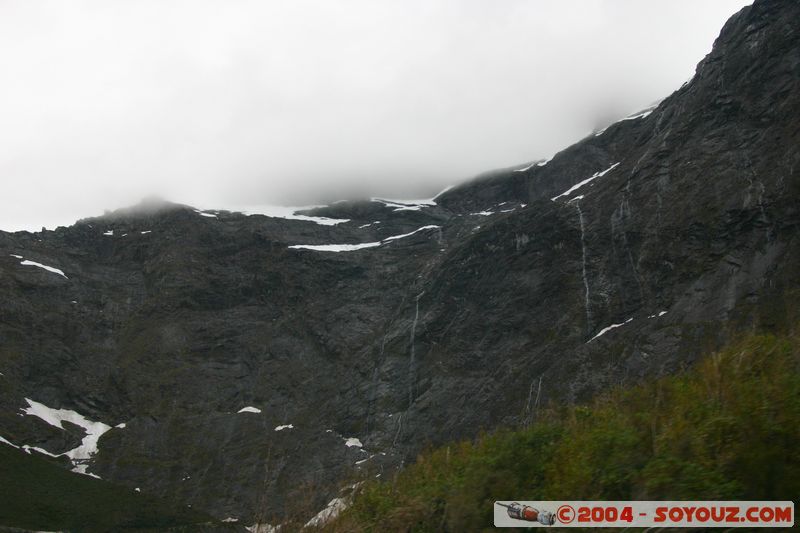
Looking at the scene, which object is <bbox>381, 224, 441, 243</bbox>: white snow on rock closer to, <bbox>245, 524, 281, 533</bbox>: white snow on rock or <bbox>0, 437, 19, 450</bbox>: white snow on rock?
<bbox>0, 437, 19, 450</bbox>: white snow on rock

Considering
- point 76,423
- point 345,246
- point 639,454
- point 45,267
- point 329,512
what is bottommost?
point 76,423

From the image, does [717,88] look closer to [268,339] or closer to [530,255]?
[530,255]

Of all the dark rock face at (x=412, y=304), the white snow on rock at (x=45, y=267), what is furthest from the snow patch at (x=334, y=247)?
the white snow on rock at (x=45, y=267)

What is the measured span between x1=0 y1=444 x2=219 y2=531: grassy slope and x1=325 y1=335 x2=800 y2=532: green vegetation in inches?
2416

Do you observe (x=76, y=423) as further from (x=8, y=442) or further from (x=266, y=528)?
(x=266, y=528)

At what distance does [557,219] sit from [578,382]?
2795 cm

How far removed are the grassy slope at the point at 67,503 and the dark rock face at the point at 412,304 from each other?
4.83 meters

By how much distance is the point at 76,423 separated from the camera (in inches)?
3602

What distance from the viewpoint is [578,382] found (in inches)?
2317

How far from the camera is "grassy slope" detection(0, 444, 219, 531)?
62056mm

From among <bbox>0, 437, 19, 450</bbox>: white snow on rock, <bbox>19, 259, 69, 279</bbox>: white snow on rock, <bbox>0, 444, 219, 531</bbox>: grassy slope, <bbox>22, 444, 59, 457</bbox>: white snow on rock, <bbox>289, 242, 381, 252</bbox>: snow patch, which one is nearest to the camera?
<bbox>0, 444, 219, 531</bbox>: grassy slope

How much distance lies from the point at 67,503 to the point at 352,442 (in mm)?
29277

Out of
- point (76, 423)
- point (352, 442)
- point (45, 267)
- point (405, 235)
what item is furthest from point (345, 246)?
point (352, 442)

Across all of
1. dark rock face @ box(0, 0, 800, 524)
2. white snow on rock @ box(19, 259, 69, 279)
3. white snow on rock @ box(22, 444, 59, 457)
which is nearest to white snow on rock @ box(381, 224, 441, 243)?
dark rock face @ box(0, 0, 800, 524)
